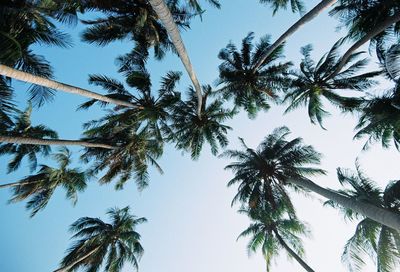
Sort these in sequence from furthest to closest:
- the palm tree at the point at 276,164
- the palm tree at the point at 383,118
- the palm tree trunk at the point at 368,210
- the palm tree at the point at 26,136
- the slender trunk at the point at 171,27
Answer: the palm tree at the point at 26,136, the palm tree at the point at 276,164, the palm tree at the point at 383,118, the palm tree trunk at the point at 368,210, the slender trunk at the point at 171,27

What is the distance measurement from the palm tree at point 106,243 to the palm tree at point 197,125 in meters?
6.64

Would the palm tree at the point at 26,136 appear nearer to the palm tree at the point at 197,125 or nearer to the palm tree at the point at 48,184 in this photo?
the palm tree at the point at 48,184

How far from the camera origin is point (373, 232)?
12.5 meters

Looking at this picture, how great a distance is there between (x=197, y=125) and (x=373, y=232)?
11.8 m

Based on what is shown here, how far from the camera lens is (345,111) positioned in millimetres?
15453

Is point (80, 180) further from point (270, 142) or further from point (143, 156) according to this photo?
point (270, 142)

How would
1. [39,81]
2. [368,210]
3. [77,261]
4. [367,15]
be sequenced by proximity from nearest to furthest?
[39,81], [368,210], [367,15], [77,261]

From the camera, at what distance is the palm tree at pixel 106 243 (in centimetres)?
1823

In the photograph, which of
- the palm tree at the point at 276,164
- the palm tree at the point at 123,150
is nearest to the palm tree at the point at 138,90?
the palm tree at the point at 123,150


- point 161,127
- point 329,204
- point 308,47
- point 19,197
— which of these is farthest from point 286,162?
point 19,197

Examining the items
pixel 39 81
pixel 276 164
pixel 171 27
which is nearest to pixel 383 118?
pixel 276 164

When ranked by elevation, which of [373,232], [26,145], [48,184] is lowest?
[373,232]

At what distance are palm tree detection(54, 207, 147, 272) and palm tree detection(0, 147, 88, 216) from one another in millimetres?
2358

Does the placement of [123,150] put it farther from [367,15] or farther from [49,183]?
[367,15]
